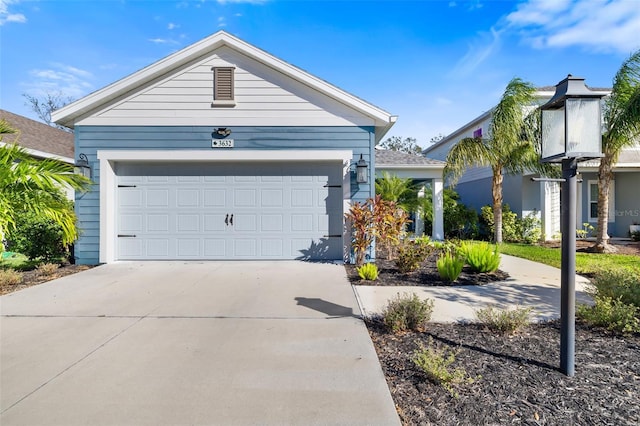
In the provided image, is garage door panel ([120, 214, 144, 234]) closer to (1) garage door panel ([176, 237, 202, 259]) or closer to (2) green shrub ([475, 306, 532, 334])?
(1) garage door panel ([176, 237, 202, 259])

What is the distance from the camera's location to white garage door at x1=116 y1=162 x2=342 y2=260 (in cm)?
795

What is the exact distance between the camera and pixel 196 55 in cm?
762

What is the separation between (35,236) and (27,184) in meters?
2.69

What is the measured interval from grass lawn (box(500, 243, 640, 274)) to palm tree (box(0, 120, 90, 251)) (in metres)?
10.1

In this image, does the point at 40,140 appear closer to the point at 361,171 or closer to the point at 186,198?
the point at 186,198

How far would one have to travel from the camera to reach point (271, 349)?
3.32 m

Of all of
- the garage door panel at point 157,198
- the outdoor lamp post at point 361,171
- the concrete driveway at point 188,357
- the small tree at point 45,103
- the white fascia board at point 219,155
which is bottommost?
the concrete driveway at point 188,357

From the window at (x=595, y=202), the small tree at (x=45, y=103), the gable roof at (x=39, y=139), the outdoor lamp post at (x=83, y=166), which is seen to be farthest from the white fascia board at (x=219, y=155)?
the small tree at (x=45, y=103)

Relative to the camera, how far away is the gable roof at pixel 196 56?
745 centimetres

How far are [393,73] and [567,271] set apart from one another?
10.0 metres

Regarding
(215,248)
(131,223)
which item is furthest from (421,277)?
(131,223)

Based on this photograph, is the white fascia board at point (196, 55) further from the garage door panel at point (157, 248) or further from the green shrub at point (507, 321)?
the green shrub at point (507, 321)

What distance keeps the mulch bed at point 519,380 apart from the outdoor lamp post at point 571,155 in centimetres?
26

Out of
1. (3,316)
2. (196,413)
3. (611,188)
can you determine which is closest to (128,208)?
(3,316)
